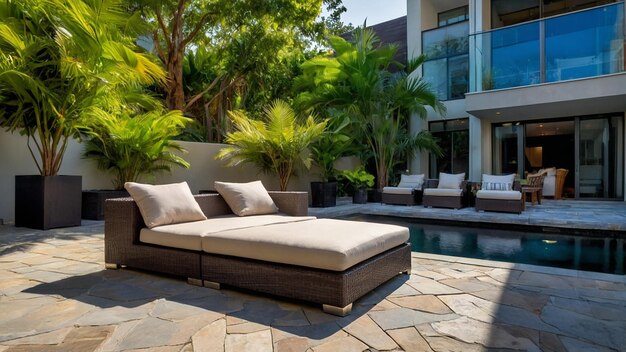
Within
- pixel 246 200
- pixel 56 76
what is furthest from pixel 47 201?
pixel 246 200

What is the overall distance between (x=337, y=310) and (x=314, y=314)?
16cm

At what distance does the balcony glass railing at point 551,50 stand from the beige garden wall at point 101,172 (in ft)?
18.3

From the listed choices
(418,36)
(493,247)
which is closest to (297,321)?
(493,247)

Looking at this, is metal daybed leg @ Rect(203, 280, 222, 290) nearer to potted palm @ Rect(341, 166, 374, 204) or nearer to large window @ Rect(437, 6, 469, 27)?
potted palm @ Rect(341, 166, 374, 204)

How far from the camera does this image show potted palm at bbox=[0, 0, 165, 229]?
5016 millimetres

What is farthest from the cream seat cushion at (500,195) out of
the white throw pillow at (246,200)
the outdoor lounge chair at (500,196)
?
the white throw pillow at (246,200)

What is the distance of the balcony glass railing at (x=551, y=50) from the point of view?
8.62 m

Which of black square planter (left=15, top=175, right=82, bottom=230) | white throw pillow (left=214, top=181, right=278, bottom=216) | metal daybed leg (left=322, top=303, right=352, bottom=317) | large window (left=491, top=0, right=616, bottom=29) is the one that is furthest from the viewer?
large window (left=491, top=0, right=616, bottom=29)

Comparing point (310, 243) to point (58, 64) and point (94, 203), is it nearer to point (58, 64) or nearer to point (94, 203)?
point (58, 64)

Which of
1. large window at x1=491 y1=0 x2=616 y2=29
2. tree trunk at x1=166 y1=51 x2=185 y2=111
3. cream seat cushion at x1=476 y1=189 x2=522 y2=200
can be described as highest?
large window at x1=491 y1=0 x2=616 y2=29

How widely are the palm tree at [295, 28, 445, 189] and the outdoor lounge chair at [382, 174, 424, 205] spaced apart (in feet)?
3.26

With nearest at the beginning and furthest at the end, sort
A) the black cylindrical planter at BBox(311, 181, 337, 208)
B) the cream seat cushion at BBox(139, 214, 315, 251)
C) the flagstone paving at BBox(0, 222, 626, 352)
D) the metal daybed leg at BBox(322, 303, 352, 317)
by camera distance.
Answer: the flagstone paving at BBox(0, 222, 626, 352)
the metal daybed leg at BBox(322, 303, 352, 317)
the cream seat cushion at BBox(139, 214, 315, 251)
the black cylindrical planter at BBox(311, 181, 337, 208)

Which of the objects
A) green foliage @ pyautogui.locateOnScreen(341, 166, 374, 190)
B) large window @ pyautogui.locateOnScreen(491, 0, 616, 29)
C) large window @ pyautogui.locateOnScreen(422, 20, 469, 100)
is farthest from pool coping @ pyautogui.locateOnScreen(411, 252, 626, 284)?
large window @ pyautogui.locateOnScreen(491, 0, 616, 29)

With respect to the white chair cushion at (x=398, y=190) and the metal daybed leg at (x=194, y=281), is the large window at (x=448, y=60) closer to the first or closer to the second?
the white chair cushion at (x=398, y=190)
